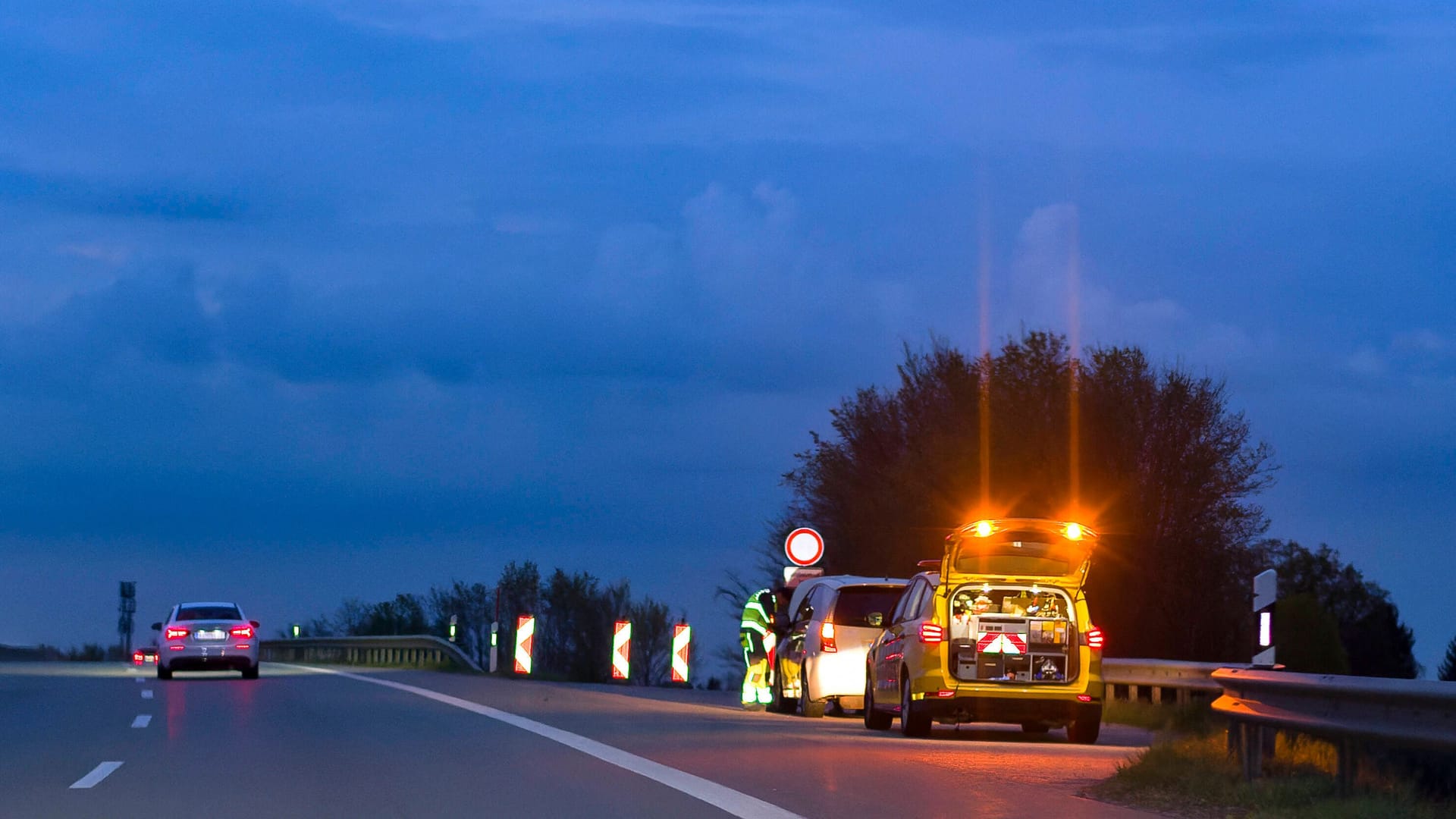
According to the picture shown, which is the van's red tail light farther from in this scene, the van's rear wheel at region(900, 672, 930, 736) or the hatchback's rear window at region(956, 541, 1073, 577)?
the hatchback's rear window at region(956, 541, 1073, 577)

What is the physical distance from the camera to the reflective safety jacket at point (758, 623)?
2705 cm

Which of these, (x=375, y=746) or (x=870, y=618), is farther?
(x=870, y=618)

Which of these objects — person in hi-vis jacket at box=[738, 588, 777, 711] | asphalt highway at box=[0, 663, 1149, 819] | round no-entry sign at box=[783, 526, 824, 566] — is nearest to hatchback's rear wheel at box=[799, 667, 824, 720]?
asphalt highway at box=[0, 663, 1149, 819]

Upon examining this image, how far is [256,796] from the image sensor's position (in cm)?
1266

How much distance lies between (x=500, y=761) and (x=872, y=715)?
678 cm

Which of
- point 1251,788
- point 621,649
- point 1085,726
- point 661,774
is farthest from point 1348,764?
point 621,649

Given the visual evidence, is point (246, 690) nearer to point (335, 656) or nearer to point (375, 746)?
point (375, 746)

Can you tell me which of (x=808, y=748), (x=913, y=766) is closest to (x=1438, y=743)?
(x=913, y=766)

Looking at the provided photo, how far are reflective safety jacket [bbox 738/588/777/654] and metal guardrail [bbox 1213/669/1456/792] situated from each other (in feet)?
43.2

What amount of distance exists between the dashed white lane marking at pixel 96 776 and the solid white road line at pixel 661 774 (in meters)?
3.87

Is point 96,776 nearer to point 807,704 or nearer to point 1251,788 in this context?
point 1251,788

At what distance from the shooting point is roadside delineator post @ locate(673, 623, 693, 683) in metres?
34.9

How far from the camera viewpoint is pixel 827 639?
23172 millimetres

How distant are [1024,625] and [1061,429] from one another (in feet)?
67.4
